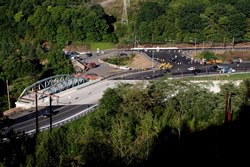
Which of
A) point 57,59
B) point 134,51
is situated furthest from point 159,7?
point 57,59

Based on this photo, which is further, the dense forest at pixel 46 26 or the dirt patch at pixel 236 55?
the dense forest at pixel 46 26

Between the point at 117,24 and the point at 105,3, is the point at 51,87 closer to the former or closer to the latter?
the point at 117,24

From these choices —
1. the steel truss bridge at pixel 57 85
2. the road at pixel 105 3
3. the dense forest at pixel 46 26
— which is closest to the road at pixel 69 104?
the steel truss bridge at pixel 57 85

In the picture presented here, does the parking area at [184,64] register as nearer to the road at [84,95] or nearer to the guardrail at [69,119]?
the road at [84,95]

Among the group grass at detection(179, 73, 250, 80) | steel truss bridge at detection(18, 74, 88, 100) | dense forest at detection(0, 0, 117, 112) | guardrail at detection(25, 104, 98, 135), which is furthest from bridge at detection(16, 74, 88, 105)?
dense forest at detection(0, 0, 117, 112)

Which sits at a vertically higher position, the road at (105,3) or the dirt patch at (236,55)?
the road at (105,3)

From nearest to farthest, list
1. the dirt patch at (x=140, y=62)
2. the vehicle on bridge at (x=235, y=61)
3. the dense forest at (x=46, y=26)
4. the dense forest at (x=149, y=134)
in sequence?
the dense forest at (x=149, y=134) < the dirt patch at (x=140, y=62) < the vehicle on bridge at (x=235, y=61) < the dense forest at (x=46, y=26)

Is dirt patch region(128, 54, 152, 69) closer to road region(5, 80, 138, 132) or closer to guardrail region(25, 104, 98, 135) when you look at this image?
road region(5, 80, 138, 132)
